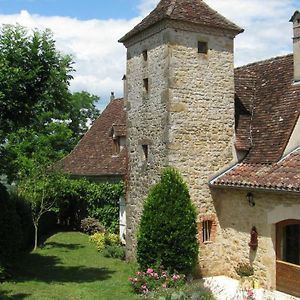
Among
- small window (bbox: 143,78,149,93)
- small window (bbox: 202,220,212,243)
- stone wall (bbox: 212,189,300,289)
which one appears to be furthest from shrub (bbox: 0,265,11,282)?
small window (bbox: 143,78,149,93)

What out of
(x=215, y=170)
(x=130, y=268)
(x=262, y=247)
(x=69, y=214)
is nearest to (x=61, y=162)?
(x=69, y=214)

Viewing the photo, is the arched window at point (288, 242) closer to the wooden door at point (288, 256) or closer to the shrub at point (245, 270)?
the wooden door at point (288, 256)

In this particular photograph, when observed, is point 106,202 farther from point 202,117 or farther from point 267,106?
point 267,106

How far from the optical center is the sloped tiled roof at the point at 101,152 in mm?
22594

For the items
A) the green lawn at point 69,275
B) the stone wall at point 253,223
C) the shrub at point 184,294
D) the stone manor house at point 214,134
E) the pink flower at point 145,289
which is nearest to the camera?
the shrub at point 184,294

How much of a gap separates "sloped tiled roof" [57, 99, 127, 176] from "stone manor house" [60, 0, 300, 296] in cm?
622

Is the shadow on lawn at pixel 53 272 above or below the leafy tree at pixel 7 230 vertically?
below

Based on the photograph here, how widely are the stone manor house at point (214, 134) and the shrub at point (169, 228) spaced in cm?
→ 73

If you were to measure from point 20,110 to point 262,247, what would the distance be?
8229 mm

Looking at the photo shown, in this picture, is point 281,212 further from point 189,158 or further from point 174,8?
point 174,8

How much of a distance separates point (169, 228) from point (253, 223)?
2575mm

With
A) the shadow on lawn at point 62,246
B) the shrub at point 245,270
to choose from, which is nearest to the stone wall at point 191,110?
the shrub at point 245,270

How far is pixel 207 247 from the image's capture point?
49.1ft

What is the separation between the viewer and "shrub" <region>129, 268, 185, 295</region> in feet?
41.0
